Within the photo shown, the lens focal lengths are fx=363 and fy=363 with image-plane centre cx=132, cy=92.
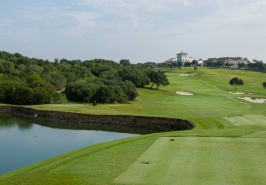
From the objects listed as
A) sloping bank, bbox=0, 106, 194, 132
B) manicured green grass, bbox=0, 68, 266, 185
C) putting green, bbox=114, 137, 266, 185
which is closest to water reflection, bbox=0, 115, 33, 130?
sloping bank, bbox=0, 106, 194, 132

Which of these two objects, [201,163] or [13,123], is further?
[13,123]

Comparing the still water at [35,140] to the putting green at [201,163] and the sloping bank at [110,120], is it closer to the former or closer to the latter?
the sloping bank at [110,120]

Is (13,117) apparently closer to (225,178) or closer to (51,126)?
(51,126)

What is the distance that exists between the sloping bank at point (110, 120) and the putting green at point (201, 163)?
16833mm

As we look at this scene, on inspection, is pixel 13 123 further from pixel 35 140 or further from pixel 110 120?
pixel 35 140

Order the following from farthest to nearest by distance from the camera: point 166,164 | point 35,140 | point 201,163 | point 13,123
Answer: point 13,123 → point 35,140 → point 201,163 → point 166,164

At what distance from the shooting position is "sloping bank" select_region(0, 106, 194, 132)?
39503 mm

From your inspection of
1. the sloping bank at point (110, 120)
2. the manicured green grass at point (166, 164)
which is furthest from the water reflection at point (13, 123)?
the manicured green grass at point (166, 164)

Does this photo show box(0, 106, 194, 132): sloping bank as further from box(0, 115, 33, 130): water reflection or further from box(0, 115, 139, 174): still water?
box(0, 115, 139, 174): still water

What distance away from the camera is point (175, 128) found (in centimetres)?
3872

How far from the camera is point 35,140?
3284 centimetres

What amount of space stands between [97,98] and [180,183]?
55.8 metres

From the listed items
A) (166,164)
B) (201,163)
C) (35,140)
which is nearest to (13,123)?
(35,140)

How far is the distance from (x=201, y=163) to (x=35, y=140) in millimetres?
21604
